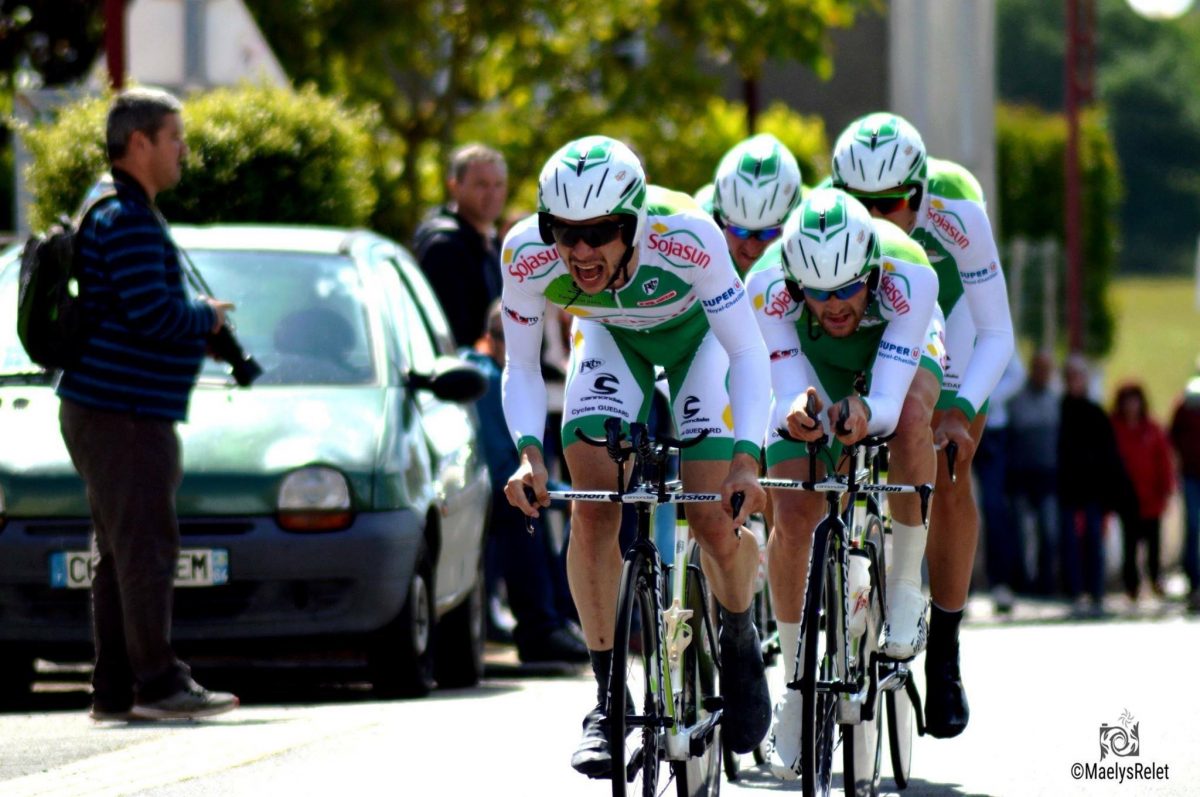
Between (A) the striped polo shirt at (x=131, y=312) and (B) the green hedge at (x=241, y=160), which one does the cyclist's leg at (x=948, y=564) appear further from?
(B) the green hedge at (x=241, y=160)

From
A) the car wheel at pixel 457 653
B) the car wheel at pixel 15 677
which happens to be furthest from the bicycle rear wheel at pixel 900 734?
the car wheel at pixel 15 677

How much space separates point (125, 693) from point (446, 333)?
2911 mm

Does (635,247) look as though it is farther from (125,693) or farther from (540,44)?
(540,44)

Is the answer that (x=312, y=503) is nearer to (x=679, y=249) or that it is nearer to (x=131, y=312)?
(x=131, y=312)

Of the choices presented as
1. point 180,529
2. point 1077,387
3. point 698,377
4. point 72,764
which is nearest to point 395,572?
point 180,529

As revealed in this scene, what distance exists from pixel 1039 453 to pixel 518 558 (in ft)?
30.6

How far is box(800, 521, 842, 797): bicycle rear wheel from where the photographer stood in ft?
22.0

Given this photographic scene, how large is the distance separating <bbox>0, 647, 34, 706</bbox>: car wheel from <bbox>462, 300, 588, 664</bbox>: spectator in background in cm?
245

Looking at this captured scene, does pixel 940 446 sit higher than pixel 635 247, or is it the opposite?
pixel 635 247

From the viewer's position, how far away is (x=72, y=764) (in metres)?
7.94

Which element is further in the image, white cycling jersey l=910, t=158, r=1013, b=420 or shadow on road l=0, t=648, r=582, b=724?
shadow on road l=0, t=648, r=582, b=724

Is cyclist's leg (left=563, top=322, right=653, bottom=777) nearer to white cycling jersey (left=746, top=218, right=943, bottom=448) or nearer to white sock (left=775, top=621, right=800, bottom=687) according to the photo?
white cycling jersey (left=746, top=218, right=943, bottom=448)

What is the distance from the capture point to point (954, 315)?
896 cm

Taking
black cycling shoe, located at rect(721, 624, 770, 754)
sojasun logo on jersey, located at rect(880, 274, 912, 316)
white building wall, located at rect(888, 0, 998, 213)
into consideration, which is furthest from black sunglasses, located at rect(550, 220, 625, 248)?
white building wall, located at rect(888, 0, 998, 213)
